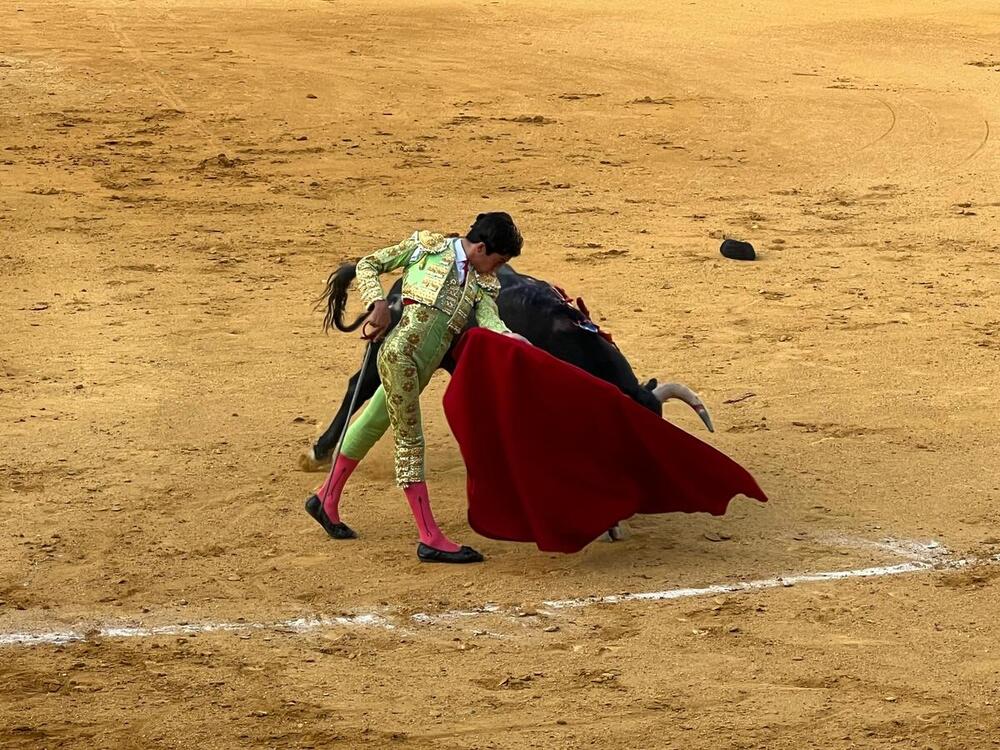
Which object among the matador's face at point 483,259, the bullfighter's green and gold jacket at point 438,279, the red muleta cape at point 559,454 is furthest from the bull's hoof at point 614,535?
the matador's face at point 483,259

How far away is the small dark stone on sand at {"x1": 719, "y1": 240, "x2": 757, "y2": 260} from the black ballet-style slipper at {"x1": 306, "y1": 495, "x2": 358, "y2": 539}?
203 inches

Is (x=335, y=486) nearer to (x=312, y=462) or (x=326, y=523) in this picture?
(x=326, y=523)

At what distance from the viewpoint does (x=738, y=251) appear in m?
11.1

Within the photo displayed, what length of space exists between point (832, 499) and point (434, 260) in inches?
83.4

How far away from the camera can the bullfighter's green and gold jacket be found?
624 cm

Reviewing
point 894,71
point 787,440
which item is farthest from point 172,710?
point 894,71

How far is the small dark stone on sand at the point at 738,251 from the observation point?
36.5ft

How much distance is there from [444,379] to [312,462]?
4.97 feet

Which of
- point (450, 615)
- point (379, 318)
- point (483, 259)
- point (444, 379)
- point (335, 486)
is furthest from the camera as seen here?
point (444, 379)

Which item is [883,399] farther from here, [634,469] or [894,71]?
[894,71]

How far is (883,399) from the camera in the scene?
8.55 m

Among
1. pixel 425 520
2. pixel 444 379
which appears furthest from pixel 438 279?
pixel 444 379

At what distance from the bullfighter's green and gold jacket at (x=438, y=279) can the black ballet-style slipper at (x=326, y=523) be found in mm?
929

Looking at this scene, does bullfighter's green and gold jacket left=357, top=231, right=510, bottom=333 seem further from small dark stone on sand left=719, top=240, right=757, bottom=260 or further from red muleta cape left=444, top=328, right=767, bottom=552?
small dark stone on sand left=719, top=240, right=757, bottom=260
